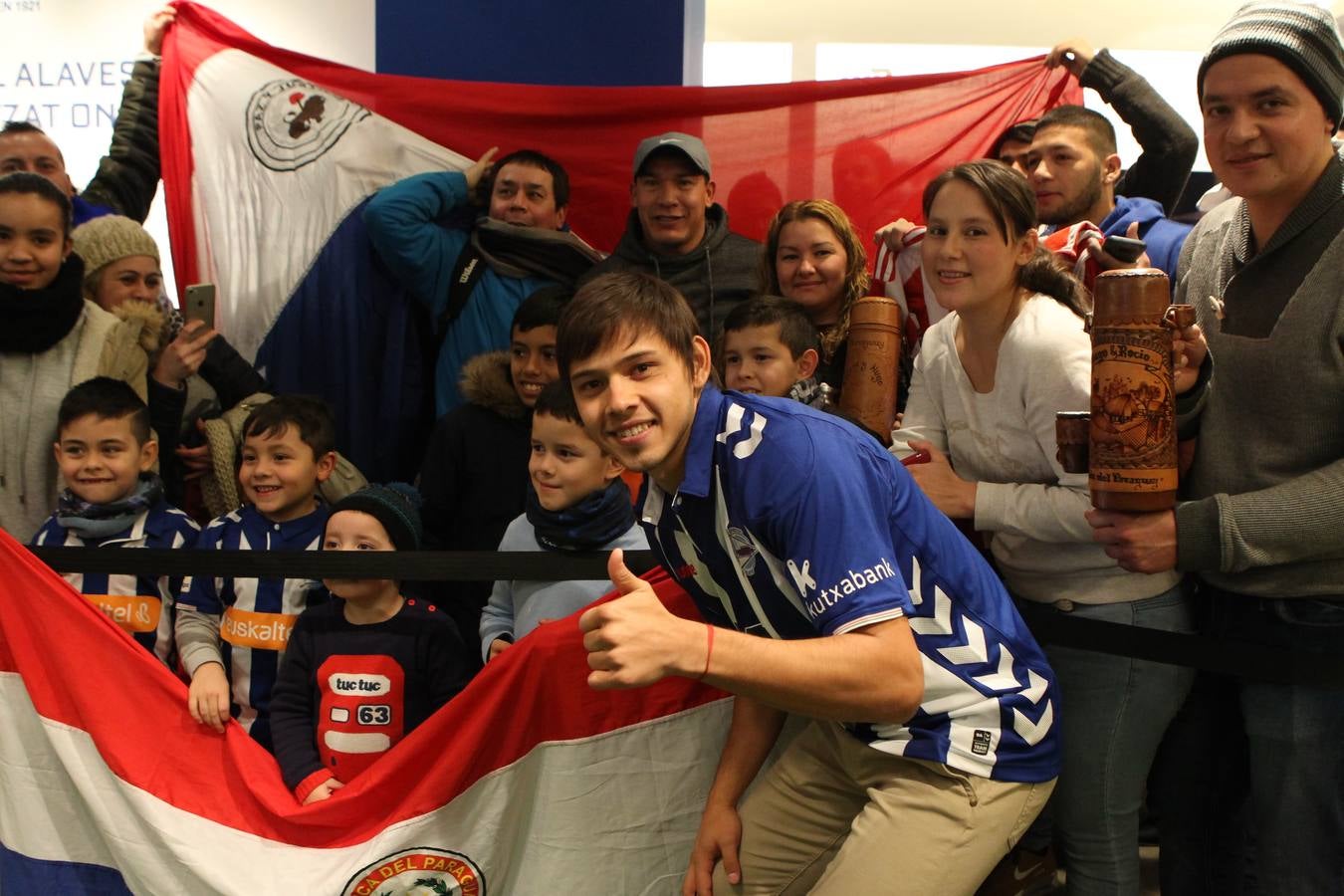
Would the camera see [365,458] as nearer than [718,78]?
Yes

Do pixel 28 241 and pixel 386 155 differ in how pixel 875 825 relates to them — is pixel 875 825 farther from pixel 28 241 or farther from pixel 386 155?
pixel 386 155

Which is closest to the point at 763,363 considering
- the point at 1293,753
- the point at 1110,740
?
the point at 1110,740

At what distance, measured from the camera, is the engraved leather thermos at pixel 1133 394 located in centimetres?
195

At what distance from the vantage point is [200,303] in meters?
3.50

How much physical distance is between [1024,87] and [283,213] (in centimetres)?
242

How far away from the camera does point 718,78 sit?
572cm

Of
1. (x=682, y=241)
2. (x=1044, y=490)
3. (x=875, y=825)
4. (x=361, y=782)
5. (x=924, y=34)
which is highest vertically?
(x=924, y=34)

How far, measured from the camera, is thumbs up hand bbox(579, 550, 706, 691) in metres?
1.54

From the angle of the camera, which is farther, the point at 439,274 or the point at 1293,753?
the point at 439,274

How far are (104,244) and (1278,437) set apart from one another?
3.13 m

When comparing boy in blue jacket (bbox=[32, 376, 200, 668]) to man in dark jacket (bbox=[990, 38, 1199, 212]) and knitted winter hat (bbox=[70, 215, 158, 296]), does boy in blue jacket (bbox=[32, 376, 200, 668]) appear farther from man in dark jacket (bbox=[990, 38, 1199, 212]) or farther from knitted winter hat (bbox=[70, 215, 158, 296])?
man in dark jacket (bbox=[990, 38, 1199, 212])

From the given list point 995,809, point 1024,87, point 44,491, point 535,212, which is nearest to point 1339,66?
point 995,809

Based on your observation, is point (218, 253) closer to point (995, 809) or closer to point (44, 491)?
point (44, 491)

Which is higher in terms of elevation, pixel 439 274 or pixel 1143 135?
pixel 1143 135
